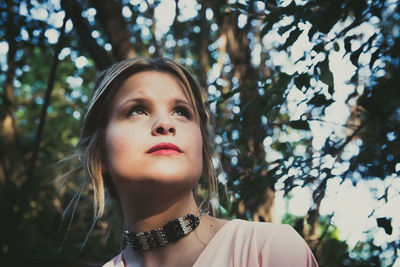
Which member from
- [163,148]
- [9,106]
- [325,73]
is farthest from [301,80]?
[9,106]

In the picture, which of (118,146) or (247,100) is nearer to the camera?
(118,146)

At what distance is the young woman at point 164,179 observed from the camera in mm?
1528

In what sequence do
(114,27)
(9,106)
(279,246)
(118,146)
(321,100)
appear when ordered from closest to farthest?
(279,246), (118,146), (321,100), (114,27), (9,106)

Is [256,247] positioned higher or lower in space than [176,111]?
lower

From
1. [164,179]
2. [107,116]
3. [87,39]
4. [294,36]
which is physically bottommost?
[164,179]

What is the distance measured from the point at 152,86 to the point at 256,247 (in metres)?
0.80

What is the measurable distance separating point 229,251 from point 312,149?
1305 mm

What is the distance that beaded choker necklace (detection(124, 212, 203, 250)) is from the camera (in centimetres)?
169

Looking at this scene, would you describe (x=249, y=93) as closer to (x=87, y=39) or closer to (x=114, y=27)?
(x=114, y=27)

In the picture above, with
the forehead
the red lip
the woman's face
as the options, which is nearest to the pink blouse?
the woman's face

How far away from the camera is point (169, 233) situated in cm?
170

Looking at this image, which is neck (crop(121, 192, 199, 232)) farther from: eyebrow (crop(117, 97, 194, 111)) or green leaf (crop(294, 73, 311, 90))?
green leaf (crop(294, 73, 311, 90))

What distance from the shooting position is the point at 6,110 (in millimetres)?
4457

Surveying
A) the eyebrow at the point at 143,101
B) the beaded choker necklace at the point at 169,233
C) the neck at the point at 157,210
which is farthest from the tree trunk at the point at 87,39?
the beaded choker necklace at the point at 169,233
